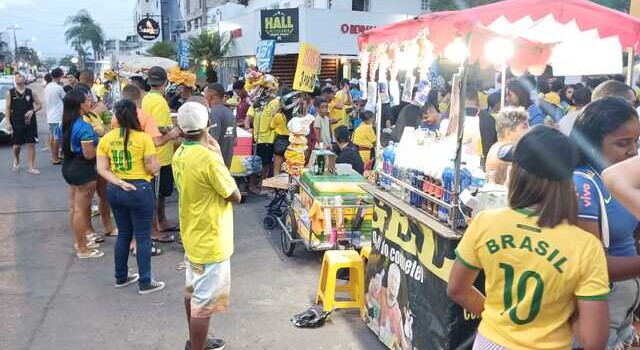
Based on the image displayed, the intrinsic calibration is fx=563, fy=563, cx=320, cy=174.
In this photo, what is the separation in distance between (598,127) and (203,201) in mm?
2430

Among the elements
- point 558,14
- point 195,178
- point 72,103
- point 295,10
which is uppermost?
point 295,10

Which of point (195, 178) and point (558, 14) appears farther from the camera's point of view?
point (558, 14)

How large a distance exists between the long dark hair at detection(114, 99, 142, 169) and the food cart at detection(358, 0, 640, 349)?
2.18 m

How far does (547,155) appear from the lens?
198cm

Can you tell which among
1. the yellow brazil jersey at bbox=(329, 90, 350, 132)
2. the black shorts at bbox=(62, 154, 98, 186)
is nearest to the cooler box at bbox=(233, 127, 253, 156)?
the yellow brazil jersey at bbox=(329, 90, 350, 132)

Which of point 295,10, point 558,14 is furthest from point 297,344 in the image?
point 295,10

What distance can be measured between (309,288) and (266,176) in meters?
4.66

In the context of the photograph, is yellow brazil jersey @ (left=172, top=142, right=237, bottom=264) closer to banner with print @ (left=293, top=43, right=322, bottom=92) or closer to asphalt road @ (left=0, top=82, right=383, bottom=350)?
asphalt road @ (left=0, top=82, right=383, bottom=350)

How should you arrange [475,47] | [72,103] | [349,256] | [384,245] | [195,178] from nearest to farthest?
[475,47], [195,178], [384,245], [349,256], [72,103]

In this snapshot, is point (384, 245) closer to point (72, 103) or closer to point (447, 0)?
point (72, 103)

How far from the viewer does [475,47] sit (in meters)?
3.48

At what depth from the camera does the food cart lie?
3461 millimetres

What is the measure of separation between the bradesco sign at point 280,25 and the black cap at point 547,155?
18.6 meters

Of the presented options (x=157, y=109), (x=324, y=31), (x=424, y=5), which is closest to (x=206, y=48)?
(x=324, y=31)
